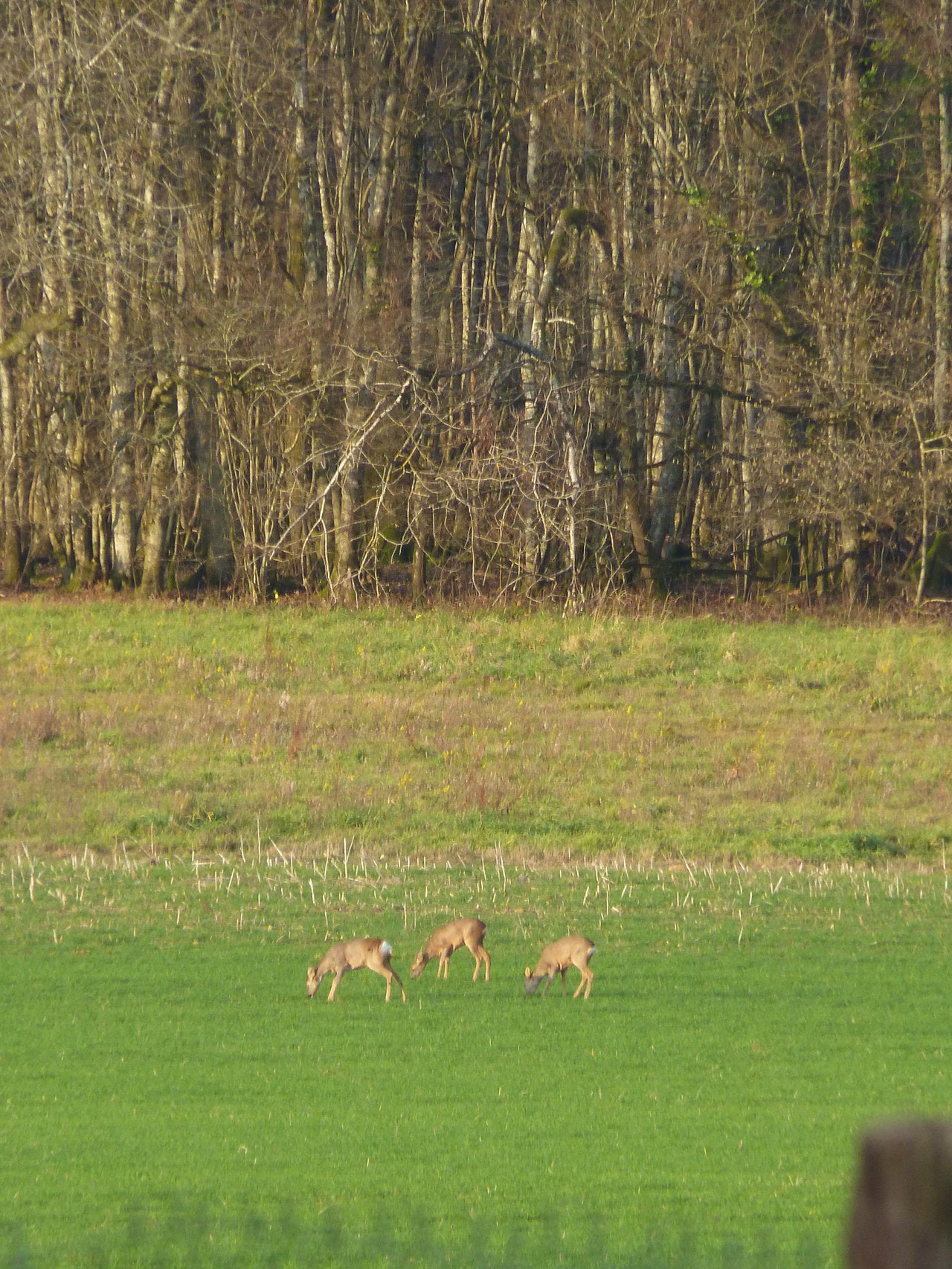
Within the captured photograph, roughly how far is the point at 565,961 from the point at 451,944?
771 millimetres

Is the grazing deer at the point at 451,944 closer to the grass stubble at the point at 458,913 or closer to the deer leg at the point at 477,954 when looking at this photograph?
the deer leg at the point at 477,954

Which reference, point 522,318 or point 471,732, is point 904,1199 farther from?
point 522,318

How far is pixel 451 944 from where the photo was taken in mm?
9805

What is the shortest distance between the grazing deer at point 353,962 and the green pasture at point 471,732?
705cm

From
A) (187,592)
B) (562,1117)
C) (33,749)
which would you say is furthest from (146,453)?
(562,1117)

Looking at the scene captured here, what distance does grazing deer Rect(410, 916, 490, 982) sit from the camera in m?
9.62

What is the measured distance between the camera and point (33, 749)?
20484mm

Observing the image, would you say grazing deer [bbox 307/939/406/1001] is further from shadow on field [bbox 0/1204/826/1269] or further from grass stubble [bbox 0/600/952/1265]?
shadow on field [bbox 0/1204/826/1269]

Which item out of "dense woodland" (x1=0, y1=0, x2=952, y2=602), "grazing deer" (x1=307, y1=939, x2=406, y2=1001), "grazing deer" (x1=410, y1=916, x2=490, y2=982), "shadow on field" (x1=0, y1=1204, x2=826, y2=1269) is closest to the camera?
"shadow on field" (x1=0, y1=1204, x2=826, y2=1269)

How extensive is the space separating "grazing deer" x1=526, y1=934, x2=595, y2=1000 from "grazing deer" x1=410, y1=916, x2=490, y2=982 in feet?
1.01

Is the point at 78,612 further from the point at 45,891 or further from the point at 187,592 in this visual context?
the point at 45,891

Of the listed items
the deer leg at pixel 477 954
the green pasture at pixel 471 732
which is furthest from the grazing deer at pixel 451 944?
the green pasture at pixel 471 732

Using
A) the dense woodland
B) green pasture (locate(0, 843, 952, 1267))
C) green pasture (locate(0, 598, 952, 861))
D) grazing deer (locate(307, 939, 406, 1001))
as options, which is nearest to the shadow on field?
green pasture (locate(0, 843, 952, 1267))

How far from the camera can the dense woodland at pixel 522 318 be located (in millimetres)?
29609
